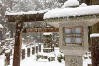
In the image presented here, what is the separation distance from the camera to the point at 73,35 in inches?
231

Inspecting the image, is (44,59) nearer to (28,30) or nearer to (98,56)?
(28,30)

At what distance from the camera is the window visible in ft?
19.0

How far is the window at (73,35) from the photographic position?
5785mm

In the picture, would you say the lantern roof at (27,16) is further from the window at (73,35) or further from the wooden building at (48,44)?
the wooden building at (48,44)

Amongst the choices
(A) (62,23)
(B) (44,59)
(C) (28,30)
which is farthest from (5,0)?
(A) (62,23)

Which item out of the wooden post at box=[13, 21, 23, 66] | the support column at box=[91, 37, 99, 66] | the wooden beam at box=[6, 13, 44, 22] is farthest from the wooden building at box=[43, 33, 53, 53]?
the support column at box=[91, 37, 99, 66]

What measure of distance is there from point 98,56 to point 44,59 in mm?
7941

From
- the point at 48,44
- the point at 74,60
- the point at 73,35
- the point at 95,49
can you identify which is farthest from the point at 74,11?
the point at 48,44

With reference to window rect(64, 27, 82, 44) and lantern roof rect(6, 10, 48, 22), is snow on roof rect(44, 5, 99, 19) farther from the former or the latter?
lantern roof rect(6, 10, 48, 22)

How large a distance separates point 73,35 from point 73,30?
0.20m

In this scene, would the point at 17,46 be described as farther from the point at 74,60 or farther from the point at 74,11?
the point at 74,11

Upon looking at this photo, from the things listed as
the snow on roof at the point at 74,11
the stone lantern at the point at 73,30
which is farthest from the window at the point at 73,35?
the snow on roof at the point at 74,11

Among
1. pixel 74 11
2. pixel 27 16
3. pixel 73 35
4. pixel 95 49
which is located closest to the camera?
pixel 74 11

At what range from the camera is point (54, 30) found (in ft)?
29.2
